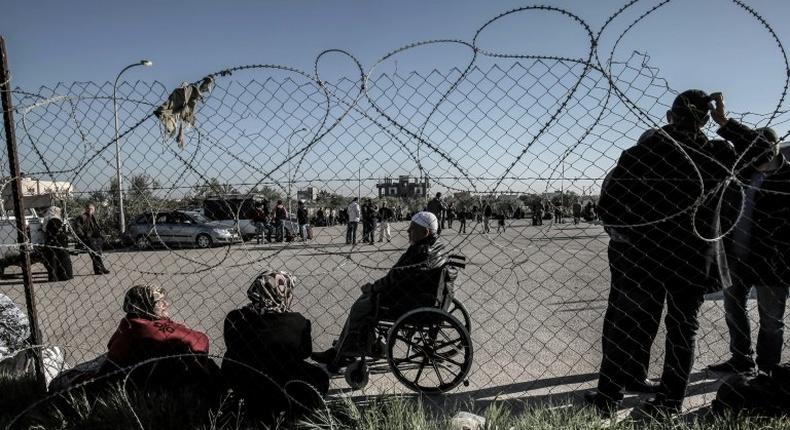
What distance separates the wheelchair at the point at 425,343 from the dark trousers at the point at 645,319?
92cm

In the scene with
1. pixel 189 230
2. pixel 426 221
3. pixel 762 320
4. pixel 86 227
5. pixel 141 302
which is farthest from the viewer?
pixel 189 230

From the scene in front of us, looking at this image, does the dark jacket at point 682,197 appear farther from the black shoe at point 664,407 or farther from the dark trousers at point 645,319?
the black shoe at point 664,407

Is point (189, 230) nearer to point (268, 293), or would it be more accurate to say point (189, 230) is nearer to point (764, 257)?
point (268, 293)

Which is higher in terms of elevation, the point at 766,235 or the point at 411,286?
the point at 766,235

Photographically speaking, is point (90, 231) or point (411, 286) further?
point (90, 231)

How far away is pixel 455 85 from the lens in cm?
253

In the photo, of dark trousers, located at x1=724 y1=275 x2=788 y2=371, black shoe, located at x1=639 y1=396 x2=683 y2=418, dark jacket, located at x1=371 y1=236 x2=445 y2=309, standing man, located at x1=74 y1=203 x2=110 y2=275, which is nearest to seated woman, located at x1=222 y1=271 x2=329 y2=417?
dark jacket, located at x1=371 y1=236 x2=445 y2=309

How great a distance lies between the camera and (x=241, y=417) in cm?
253

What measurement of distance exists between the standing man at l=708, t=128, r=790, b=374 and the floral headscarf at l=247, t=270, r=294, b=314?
2.94m

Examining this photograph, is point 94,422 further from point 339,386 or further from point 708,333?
point 708,333

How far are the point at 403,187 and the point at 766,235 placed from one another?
2354 millimetres

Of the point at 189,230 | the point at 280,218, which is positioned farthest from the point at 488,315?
the point at 189,230

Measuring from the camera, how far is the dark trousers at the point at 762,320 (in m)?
3.24

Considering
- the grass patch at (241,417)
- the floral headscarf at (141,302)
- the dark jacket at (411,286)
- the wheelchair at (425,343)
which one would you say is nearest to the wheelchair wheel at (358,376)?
the wheelchair at (425,343)
